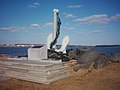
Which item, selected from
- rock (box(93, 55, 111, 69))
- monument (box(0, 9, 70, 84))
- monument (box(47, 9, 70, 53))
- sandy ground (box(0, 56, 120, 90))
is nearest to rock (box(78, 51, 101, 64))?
rock (box(93, 55, 111, 69))

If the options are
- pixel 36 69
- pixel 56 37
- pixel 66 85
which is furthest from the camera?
pixel 56 37

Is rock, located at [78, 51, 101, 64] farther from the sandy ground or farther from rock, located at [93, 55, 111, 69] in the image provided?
the sandy ground

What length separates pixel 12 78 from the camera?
1078 cm

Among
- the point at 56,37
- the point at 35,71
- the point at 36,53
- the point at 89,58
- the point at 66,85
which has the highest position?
the point at 56,37

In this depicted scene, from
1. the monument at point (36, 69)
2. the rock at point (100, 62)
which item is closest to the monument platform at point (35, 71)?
the monument at point (36, 69)

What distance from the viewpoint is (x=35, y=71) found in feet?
32.1

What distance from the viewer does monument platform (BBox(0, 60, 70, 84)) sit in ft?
31.4

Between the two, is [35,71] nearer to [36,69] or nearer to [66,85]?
[36,69]

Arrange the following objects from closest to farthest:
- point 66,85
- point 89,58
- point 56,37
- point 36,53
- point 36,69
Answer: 1. point 66,85
2. point 36,69
3. point 36,53
4. point 89,58
5. point 56,37

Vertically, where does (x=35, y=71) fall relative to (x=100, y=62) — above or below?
below

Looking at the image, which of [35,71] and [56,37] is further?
[56,37]

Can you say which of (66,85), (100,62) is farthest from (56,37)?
(66,85)

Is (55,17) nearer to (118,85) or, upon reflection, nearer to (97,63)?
(97,63)

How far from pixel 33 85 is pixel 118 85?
419 centimetres
